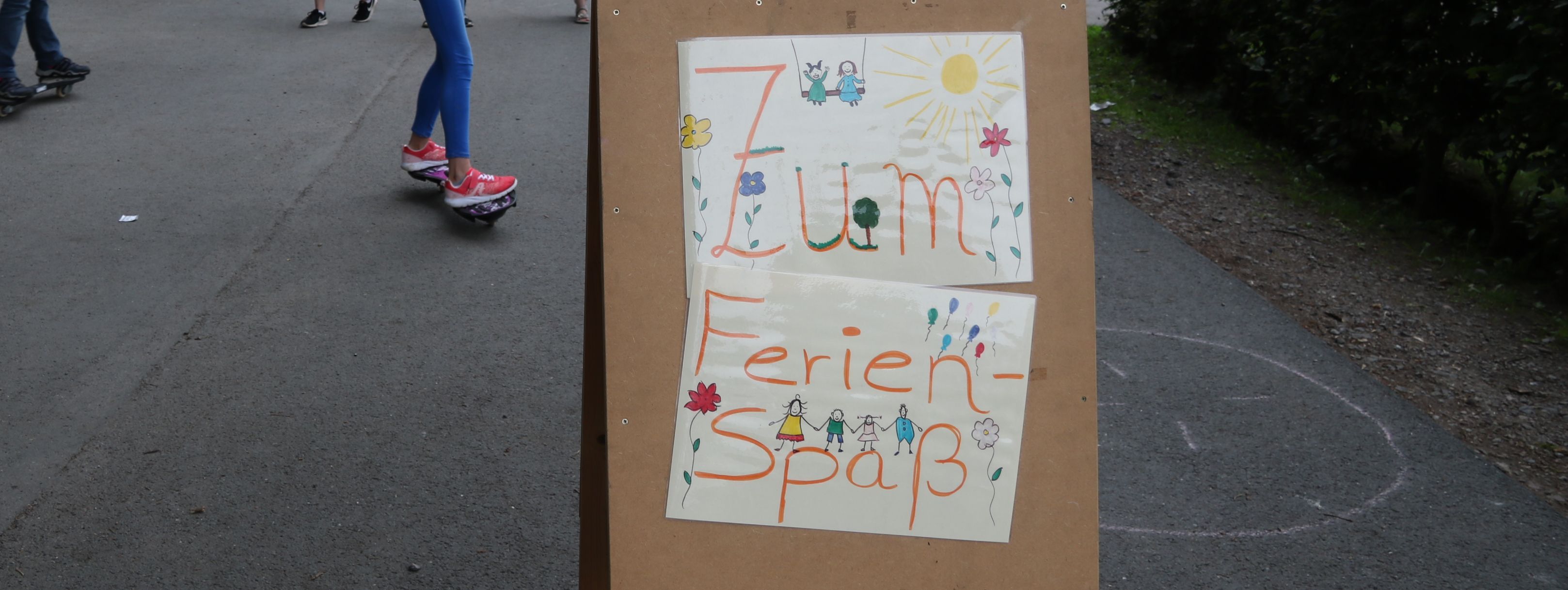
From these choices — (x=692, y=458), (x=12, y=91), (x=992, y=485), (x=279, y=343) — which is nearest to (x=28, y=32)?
(x=12, y=91)

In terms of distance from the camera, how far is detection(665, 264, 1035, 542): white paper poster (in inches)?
81.9

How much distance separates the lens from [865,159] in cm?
211

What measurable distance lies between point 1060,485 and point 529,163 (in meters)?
5.09

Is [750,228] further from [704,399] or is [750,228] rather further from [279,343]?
[279,343]

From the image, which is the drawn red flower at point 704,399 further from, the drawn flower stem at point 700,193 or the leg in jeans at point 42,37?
the leg in jeans at point 42,37

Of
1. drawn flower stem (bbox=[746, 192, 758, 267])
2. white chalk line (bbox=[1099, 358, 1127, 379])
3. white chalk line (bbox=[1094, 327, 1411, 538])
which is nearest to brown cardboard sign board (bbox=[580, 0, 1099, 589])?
drawn flower stem (bbox=[746, 192, 758, 267])

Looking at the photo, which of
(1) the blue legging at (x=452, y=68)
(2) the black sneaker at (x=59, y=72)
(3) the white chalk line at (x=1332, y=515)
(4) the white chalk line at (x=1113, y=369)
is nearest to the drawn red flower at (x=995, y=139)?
(3) the white chalk line at (x=1332, y=515)

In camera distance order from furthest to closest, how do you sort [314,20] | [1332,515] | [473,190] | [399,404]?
[314,20] → [473,190] → [399,404] → [1332,515]

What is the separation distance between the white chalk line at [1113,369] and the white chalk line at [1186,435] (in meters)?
0.36

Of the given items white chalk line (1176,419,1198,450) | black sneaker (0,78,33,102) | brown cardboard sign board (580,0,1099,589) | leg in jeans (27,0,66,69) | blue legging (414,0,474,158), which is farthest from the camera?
leg in jeans (27,0,66,69)

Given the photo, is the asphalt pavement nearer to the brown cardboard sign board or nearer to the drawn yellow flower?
the brown cardboard sign board

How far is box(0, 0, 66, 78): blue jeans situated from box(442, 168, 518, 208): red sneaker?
335 cm

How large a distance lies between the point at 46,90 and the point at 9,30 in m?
0.45

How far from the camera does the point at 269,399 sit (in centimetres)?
403
